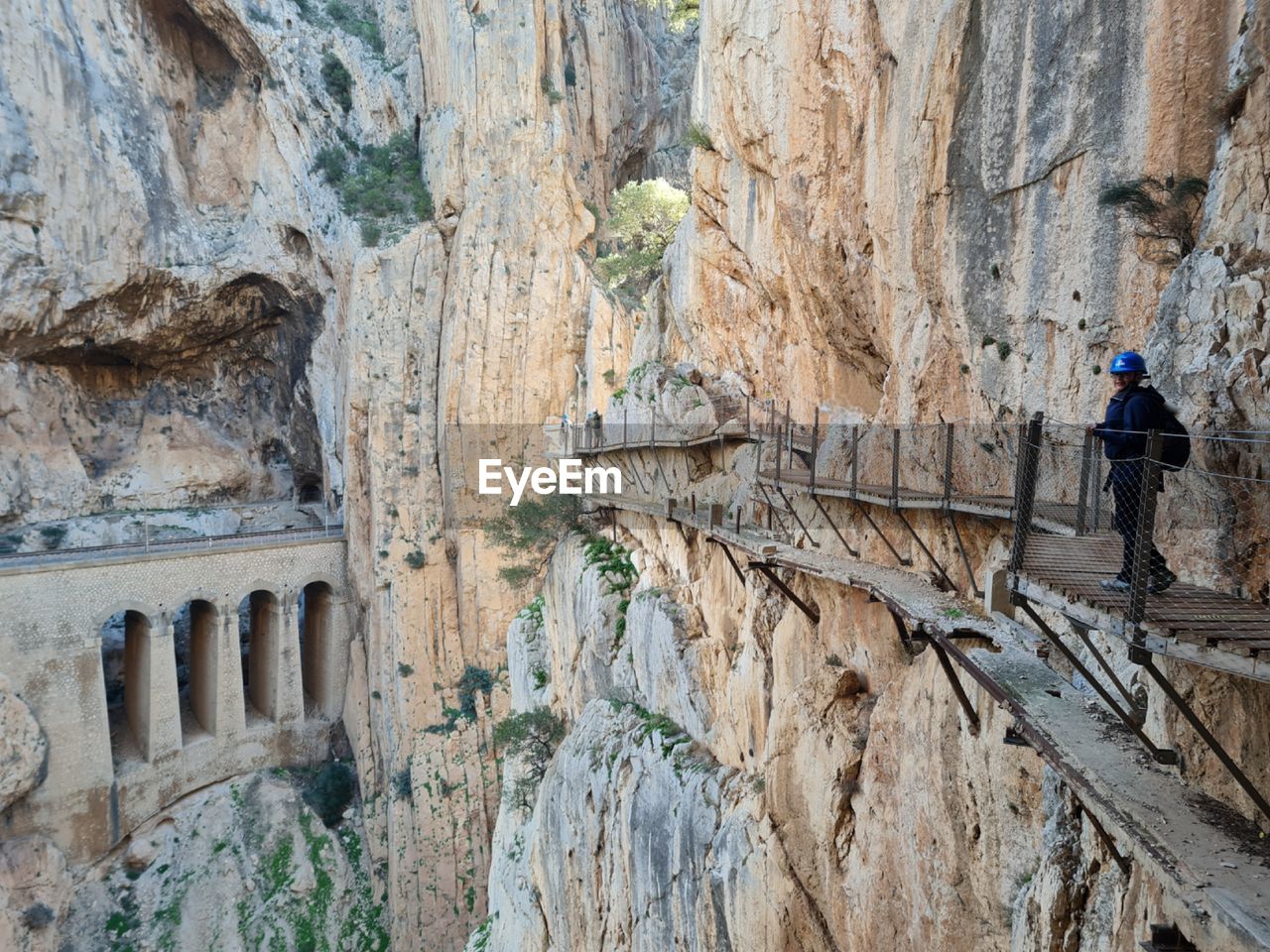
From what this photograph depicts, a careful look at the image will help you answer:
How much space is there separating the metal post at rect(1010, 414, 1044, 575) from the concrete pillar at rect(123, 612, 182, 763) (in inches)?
1077

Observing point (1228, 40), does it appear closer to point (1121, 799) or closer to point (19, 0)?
point (1121, 799)

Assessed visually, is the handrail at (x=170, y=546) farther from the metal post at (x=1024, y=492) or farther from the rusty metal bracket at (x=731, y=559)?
the metal post at (x=1024, y=492)

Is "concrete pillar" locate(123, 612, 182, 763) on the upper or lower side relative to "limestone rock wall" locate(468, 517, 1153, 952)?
lower

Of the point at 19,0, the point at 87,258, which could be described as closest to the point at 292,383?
the point at 87,258

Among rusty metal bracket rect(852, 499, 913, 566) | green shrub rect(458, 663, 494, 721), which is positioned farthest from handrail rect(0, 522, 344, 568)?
rusty metal bracket rect(852, 499, 913, 566)

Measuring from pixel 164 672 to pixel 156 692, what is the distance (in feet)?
2.20

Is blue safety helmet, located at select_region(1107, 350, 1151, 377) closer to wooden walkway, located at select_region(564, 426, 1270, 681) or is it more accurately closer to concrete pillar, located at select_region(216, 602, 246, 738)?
wooden walkway, located at select_region(564, 426, 1270, 681)

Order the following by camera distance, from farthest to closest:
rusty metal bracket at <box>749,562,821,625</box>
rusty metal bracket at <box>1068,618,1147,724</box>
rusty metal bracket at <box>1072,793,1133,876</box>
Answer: rusty metal bracket at <box>749,562,821,625</box>
rusty metal bracket at <box>1068,618,1147,724</box>
rusty metal bracket at <box>1072,793,1133,876</box>

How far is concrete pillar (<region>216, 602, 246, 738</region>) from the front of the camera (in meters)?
26.1

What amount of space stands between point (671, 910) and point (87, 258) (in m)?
30.9

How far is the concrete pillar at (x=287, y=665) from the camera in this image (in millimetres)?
27688

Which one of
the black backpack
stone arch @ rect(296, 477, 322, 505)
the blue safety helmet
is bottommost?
stone arch @ rect(296, 477, 322, 505)

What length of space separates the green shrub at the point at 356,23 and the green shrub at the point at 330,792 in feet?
96.8

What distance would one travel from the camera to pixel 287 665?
2786 cm
